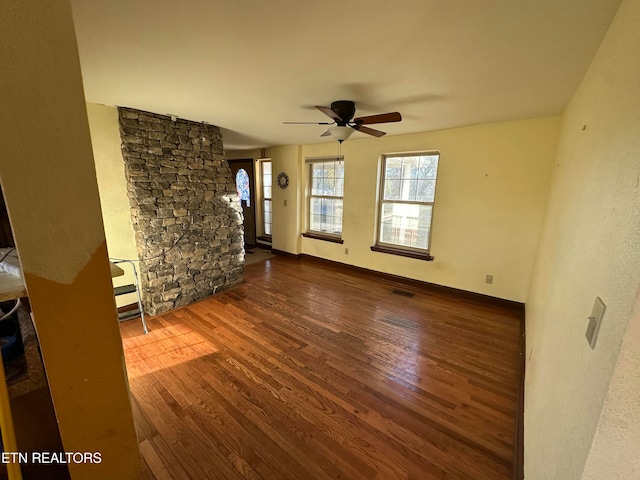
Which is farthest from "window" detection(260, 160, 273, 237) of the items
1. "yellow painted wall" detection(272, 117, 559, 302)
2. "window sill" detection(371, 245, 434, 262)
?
"window sill" detection(371, 245, 434, 262)

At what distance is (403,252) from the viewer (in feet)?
13.1

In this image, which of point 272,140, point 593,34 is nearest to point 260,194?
point 272,140

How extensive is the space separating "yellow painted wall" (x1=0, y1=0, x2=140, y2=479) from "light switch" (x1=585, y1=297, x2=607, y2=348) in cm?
131

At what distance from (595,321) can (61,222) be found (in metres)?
1.41

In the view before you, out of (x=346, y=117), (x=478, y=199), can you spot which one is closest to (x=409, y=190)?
(x=478, y=199)

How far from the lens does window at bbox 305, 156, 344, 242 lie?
468 centimetres

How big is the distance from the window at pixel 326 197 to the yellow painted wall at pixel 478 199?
344 mm

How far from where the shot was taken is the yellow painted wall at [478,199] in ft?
9.64

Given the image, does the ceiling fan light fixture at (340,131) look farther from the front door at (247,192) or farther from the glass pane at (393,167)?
the front door at (247,192)

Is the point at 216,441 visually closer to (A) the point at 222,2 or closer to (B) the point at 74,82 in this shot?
(B) the point at 74,82

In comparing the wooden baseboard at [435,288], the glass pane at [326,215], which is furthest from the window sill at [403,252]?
the glass pane at [326,215]

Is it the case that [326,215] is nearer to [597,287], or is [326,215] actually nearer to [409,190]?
[409,190]

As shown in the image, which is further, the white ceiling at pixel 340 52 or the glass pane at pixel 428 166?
the glass pane at pixel 428 166

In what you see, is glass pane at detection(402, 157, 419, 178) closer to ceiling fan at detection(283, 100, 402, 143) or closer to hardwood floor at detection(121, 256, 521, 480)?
ceiling fan at detection(283, 100, 402, 143)
